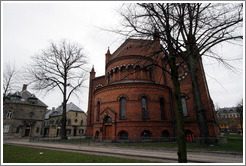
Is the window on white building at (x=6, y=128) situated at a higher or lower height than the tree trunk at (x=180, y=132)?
lower

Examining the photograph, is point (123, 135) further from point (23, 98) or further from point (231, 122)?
point (231, 122)

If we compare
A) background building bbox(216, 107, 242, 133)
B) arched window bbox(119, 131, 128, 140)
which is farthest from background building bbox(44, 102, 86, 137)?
background building bbox(216, 107, 242, 133)

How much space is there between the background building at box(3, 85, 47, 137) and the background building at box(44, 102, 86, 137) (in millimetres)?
5979

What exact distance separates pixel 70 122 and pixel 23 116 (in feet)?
43.6

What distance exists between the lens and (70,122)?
44531 millimetres

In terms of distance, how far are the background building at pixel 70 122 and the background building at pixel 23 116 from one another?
19.6ft

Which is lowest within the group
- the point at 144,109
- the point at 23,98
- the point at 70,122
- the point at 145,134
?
the point at 145,134

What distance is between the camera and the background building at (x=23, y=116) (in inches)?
1287

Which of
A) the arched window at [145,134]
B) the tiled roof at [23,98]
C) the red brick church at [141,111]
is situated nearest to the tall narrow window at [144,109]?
the red brick church at [141,111]

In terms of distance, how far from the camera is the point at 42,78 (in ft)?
74.6

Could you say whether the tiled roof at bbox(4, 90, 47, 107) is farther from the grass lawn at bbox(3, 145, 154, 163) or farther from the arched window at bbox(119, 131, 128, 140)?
the grass lawn at bbox(3, 145, 154, 163)

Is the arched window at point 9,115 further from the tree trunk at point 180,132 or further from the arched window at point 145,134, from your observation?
the tree trunk at point 180,132

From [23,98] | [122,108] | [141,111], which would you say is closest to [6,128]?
[23,98]

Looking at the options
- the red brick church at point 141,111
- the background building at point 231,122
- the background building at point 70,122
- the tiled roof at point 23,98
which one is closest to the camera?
the red brick church at point 141,111
